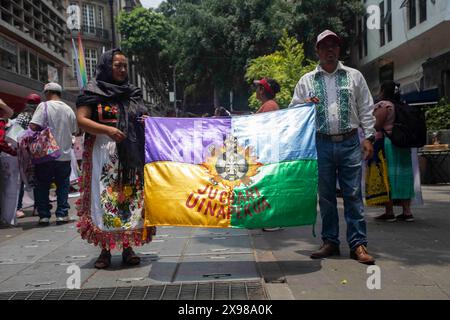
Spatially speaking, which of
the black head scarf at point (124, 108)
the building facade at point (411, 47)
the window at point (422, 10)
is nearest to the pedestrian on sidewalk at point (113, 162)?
the black head scarf at point (124, 108)

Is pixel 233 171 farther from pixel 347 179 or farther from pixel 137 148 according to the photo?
pixel 347 179

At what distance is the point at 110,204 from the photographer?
4.31m

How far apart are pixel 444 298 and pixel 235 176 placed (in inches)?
67.6

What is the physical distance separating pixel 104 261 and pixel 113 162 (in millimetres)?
894

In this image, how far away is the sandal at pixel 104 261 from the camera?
173 inches

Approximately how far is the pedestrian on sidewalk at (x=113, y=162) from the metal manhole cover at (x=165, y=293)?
2.14 feet

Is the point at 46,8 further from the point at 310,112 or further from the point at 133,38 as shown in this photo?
the point at 310,112

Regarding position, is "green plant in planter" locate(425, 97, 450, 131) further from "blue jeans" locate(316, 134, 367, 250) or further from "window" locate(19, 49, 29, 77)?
"window" locate(19, 49, 29, 77)

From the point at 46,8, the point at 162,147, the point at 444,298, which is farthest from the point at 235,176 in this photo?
the point at 46,8

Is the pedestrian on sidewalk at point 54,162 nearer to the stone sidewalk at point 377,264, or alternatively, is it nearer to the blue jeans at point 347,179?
the stone sidewalk at point 377,264

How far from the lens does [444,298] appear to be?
3.31 metres

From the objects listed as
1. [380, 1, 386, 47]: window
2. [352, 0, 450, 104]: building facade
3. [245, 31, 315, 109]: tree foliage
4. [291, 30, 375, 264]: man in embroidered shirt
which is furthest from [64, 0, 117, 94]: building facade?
[291, 30, 375, 264]: man in embroidered shirt

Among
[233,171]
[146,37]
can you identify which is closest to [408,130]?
[233,171]

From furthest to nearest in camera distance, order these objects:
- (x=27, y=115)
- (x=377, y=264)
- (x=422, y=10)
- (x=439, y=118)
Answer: (x=422, y=10) → (x=439, y=118) → (x=27, y=115) → (x=377, y=264)
